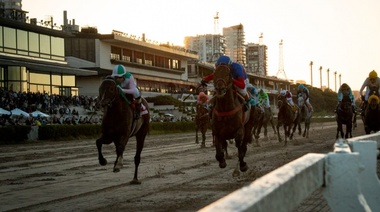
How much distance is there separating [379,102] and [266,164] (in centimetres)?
459

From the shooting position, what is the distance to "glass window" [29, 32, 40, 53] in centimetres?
5556

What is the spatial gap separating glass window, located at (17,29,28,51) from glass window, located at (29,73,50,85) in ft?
7.34

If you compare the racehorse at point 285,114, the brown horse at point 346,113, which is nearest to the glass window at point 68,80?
the racehorse at point 285,114

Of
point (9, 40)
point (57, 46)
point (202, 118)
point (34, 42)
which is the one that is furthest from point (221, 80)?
point (57, 46)

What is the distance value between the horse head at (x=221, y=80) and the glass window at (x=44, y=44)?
47.3 m

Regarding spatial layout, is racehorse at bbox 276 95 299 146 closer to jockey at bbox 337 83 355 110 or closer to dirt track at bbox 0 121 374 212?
jockey at bbox 337 83 355 110

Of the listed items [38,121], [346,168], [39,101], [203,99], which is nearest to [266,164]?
[203,99]

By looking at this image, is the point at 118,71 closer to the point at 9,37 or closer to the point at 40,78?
the point at 9,37

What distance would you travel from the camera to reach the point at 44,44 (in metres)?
57.9

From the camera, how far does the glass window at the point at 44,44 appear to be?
57450 mm

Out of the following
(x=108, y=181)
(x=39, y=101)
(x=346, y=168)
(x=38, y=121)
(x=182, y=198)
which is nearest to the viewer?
(x=346, y=168)

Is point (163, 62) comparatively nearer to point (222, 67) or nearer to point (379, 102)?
point (379, 102)

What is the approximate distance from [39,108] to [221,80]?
33973 millimetres

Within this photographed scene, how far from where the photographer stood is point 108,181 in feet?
42.5
